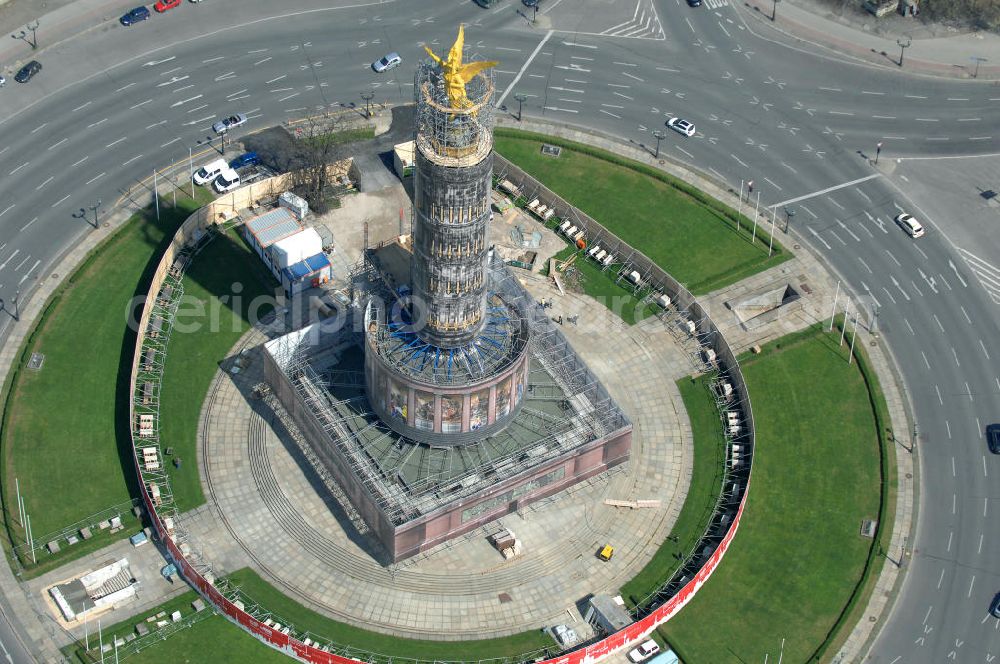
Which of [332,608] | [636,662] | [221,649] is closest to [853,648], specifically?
[636,662]

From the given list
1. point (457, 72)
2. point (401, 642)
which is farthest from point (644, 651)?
point (457, 72)

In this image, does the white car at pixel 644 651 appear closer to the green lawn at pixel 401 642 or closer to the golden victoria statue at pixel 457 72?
the green lawn at pixel 401 642

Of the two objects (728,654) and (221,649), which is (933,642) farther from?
(221,649)

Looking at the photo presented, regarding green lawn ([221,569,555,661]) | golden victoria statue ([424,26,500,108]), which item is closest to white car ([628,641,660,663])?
green lawn ([221,569,555,661])

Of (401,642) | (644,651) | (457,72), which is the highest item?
(457,72)

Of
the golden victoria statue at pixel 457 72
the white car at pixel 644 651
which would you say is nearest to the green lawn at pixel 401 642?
the white car at pixel 644 651

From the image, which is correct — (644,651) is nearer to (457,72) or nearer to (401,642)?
(401,642)
